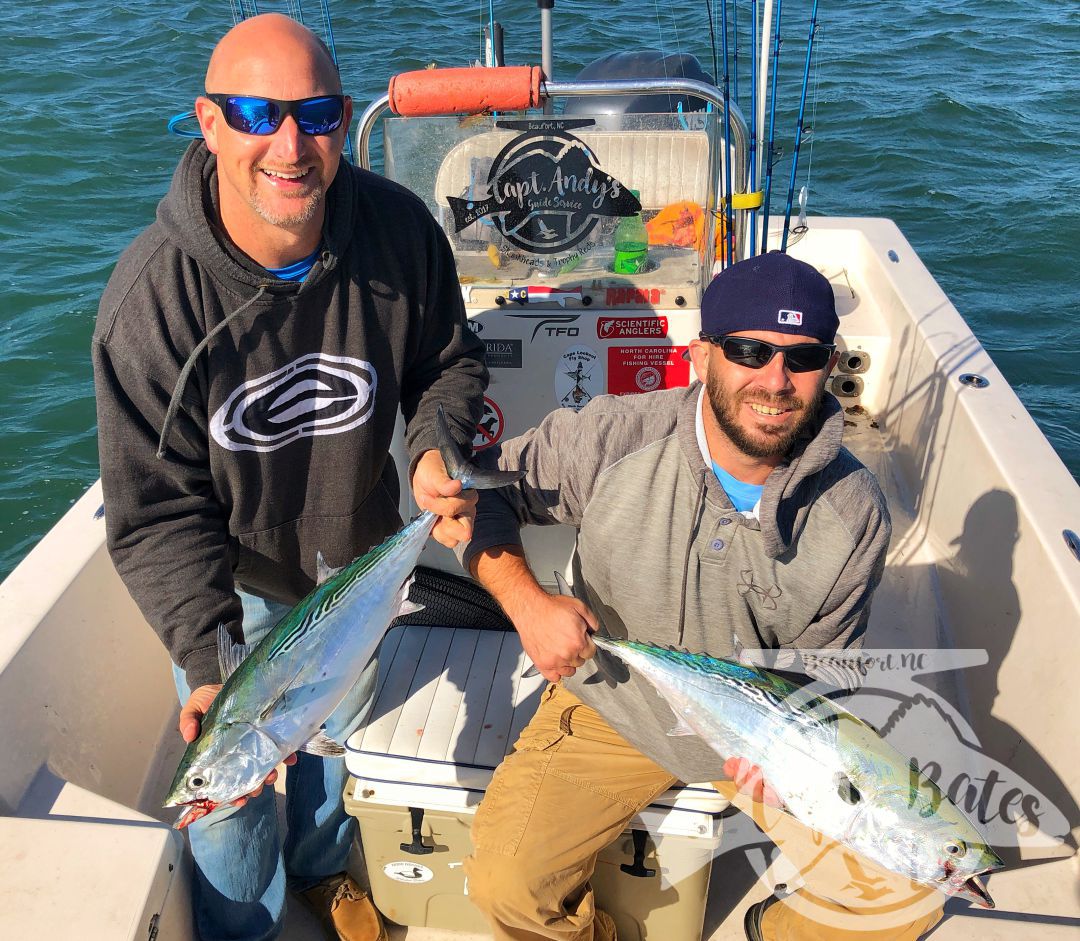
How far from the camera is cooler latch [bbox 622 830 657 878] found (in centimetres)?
237

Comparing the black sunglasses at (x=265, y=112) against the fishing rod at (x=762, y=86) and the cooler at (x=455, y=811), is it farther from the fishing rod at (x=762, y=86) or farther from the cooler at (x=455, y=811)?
the fishing rod at (x=762, y=86)

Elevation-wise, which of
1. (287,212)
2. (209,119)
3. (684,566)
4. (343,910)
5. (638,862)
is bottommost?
(343,910)

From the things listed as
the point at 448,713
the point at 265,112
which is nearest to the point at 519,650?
the point at 448,713

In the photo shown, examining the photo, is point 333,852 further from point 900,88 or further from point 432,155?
point 900,88

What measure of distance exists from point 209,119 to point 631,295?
4.81 ft

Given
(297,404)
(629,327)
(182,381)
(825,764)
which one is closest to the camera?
(825,764)

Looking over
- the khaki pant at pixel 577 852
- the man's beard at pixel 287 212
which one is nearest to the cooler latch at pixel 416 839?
the khaki pant at pixel 577 852

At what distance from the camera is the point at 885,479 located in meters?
4.00

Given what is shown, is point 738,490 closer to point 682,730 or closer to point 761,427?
point 761,427

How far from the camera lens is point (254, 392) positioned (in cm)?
224

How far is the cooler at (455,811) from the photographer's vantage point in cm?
238

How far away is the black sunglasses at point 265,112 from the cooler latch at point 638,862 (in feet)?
6.08

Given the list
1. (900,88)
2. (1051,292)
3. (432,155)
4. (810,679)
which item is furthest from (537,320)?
(900,88)

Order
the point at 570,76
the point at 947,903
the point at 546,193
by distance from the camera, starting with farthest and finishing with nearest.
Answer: the point at 570,76
the point at 546,193
the point at 947,903
